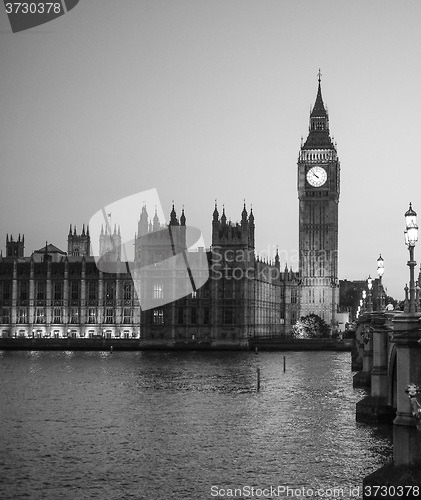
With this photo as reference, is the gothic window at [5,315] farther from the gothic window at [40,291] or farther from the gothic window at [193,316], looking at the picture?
the gothic window at [193,316]

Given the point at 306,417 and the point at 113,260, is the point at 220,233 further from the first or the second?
the point at 306,417

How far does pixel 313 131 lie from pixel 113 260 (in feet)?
185

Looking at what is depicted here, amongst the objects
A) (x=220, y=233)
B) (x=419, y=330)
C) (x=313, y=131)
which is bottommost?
(x=419, y=330)

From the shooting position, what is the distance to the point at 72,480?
27219mm

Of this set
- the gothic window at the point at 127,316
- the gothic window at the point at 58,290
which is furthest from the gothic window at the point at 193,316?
the gothic window at the point at 58,290

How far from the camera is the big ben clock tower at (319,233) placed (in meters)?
167

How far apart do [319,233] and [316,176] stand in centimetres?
1152

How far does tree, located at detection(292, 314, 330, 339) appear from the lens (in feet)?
470

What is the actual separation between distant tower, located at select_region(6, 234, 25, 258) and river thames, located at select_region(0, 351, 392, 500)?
11120 cm

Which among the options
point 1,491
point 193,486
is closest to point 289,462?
point 193,486

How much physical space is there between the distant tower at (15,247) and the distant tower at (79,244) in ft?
39.1

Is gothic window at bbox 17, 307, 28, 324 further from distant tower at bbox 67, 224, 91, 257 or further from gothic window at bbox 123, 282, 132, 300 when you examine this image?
distant tower at bbox 67, 224, 91, 257

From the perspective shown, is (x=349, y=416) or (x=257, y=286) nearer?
(x=349, y=416)

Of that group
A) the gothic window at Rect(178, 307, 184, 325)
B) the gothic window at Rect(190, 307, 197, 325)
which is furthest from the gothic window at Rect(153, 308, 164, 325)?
the gothic window at Rect(190, 307, 197, 325)
